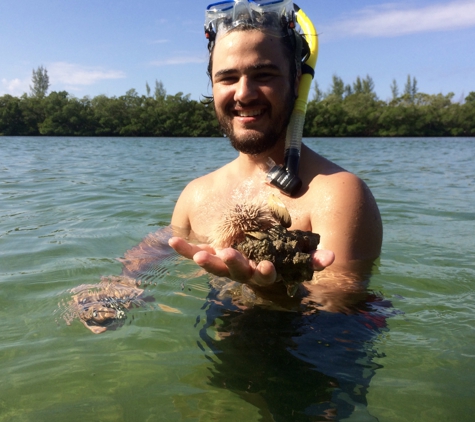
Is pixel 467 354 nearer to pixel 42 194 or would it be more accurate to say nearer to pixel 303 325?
pixel 303 325

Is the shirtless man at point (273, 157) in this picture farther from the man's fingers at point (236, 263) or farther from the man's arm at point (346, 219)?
the man's fingers at point (236, 263)

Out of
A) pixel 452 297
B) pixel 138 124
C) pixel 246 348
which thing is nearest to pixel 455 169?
pixel 452 297

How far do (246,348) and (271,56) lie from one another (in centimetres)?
192

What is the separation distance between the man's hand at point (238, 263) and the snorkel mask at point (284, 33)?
3.96 feet

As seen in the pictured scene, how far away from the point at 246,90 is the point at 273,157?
23.7 inches

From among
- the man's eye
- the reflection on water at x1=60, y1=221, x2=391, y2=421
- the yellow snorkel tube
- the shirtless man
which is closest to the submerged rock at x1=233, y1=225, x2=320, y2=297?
the reflection on water at x1=60, y1=221, x2=391, y2=421

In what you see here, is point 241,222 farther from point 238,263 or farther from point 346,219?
point 346,219

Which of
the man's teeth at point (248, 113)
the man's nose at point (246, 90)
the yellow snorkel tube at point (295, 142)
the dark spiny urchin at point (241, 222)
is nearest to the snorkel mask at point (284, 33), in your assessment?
the yellow snorkel tube at point (295, 142)

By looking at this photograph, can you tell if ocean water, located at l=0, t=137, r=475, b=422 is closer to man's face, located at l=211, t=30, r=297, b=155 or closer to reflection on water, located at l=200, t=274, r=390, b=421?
reflection on water, located at l=200, t=274, r=390, b=421

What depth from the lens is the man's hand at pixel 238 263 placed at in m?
1.79

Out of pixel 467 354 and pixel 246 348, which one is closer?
pixel 246 348

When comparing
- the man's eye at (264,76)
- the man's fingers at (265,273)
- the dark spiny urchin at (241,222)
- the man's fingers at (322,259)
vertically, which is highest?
the man's eye at (264,76)

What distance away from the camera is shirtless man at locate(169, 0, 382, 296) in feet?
9.27

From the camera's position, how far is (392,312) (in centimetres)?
306
